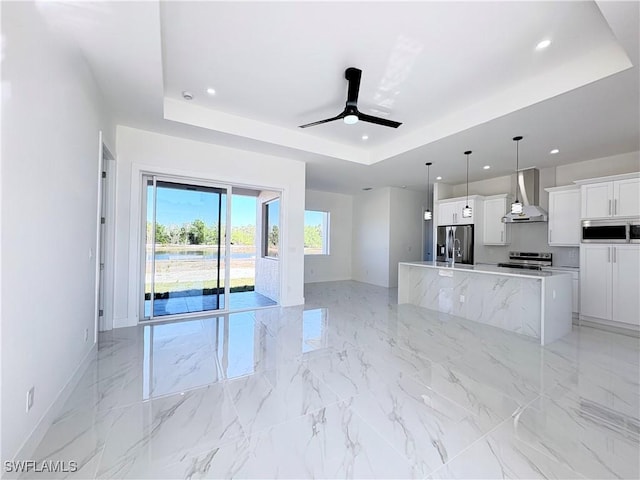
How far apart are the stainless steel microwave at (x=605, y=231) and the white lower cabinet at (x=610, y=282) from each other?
10 cm

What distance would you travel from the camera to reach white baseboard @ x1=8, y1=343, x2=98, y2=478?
1543mm

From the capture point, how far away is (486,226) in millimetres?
6398

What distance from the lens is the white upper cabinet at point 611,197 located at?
13.4 ft

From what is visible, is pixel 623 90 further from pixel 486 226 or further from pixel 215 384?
pixel 215 384

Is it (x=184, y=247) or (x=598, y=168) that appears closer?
(x=184, y=247)

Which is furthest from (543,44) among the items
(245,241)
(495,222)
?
(245,241)

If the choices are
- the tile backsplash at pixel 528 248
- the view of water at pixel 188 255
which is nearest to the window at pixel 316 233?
the view of water at pixel 188 255

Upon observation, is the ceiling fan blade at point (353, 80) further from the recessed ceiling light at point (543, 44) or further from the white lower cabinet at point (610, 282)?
the white lower cabinet at point (610, 282)

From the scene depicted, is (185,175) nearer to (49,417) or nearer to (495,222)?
(49,417)

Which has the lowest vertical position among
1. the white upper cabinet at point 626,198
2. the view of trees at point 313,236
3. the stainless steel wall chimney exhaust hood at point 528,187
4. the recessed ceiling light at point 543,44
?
the view of trees at point 313,236

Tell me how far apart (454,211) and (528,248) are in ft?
5.59

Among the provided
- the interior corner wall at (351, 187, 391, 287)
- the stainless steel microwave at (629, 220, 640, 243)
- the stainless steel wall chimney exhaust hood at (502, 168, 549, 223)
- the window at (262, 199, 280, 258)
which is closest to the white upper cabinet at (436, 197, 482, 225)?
the stainless steel wall chimney exhaust hood at (502, 168, 549, 223)

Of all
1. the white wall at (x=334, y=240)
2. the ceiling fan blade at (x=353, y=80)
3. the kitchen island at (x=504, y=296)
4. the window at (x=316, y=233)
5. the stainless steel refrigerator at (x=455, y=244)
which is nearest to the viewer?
the ceiling fan blade at (x=353, y=80)

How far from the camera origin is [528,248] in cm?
593
